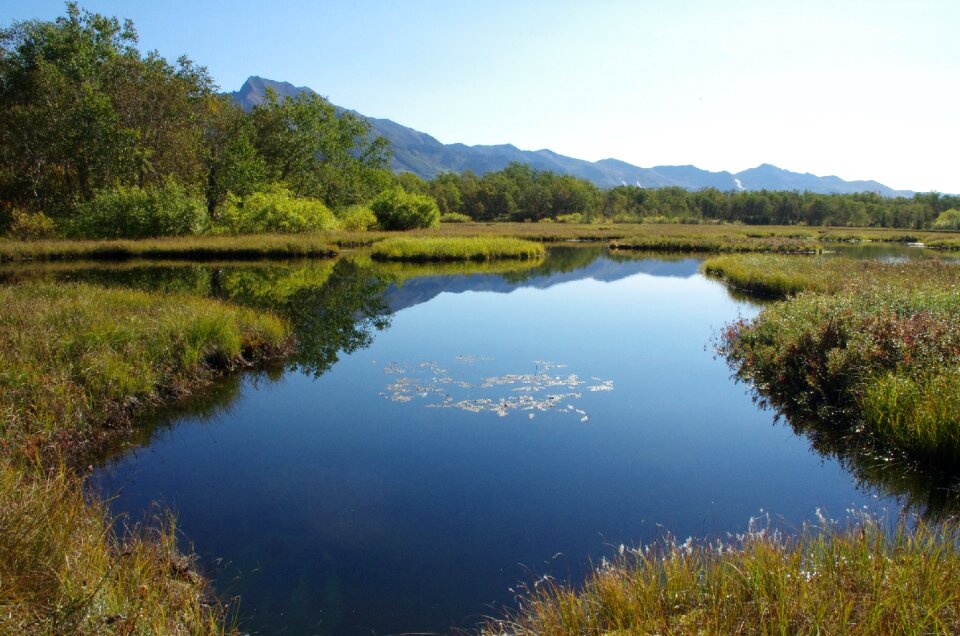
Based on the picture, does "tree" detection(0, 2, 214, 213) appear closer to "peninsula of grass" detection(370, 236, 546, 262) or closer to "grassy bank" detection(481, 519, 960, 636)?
"peninsula of grass" detection(370, 236, 546, 262)

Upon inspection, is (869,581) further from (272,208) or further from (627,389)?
(272,208)

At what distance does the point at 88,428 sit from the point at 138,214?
35.7 m

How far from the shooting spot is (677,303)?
24.5 m

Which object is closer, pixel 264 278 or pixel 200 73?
pixel 264 278

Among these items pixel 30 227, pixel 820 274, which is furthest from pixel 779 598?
pixel 30 227

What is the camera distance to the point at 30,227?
37531 mm

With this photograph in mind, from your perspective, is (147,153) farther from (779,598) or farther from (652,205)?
(652,205)

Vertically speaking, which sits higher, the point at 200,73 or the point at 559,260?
the point at 200,73

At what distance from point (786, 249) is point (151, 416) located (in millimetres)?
46968

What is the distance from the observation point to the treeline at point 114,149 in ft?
128

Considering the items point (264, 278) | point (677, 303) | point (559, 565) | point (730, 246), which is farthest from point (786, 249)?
point (559, 565)

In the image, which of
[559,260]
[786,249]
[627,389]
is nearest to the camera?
[627,389]

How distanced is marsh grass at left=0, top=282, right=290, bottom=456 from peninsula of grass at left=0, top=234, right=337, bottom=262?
65.2ft

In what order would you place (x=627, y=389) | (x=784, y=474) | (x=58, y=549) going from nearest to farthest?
(x=58, y=549) < (x=784, y=474) < (x=627, y=389)
